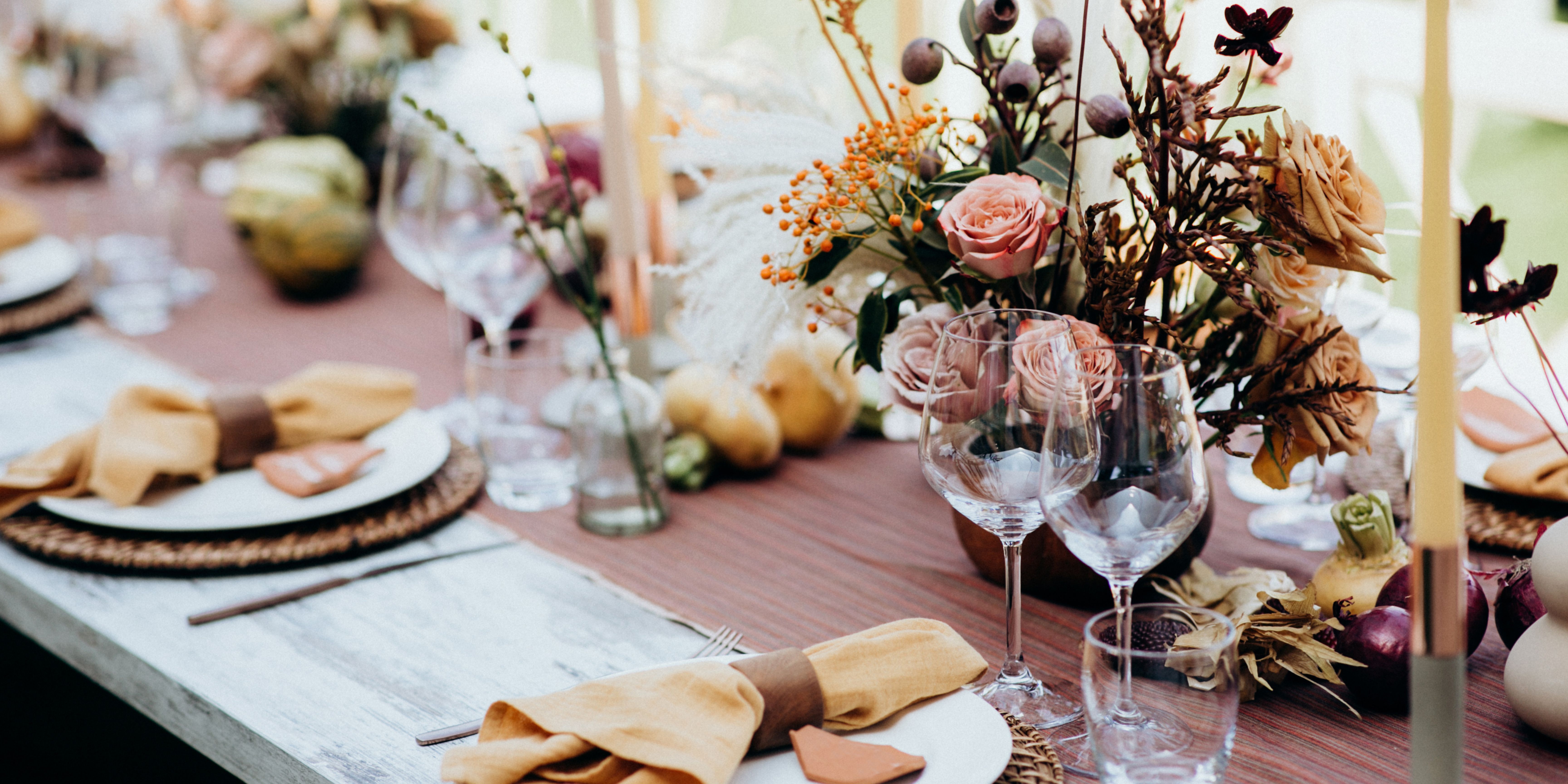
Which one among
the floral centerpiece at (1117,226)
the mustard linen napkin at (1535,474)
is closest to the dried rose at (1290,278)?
the floral centerpiece at (1117,226)

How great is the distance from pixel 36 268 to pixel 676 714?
138cm

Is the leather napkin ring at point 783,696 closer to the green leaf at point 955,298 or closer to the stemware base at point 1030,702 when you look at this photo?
the stemware base at point 1030,702

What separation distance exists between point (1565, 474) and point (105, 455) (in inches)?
44.6

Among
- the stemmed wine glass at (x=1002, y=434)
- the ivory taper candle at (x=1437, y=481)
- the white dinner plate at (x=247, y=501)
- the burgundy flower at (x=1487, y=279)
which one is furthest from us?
the white dinner plate at (x=247, y=501)

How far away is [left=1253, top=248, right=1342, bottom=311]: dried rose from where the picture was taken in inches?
31.5

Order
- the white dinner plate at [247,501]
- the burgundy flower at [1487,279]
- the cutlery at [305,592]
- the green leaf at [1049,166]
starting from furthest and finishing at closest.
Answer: the white dinner plate at [247,501] → the cutlery at [305,592] → the green leaf at [1049,166] → the burgundy flower at [1487,279]

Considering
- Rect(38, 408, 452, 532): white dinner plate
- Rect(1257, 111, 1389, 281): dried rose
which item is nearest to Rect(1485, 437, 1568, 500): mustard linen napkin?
Rect(1257, 111, 1389, 281): dried rose

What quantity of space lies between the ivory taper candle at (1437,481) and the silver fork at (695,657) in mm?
441

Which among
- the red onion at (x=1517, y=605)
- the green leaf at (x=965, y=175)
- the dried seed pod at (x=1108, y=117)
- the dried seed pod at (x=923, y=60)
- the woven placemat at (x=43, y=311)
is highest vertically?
the dried seed pod at (x=923, y=60)

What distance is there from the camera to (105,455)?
1.08 metres

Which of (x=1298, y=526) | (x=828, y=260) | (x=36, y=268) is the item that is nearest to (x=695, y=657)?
(x=828, y=260)

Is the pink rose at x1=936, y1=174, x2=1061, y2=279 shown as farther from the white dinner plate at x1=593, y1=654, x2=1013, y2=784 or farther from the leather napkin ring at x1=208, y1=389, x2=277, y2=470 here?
the leather napkin ring at x1=208, y1=389, x2=277, y2=470

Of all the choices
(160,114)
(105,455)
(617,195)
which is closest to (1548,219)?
(617,195)

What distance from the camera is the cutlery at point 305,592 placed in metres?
0.96
